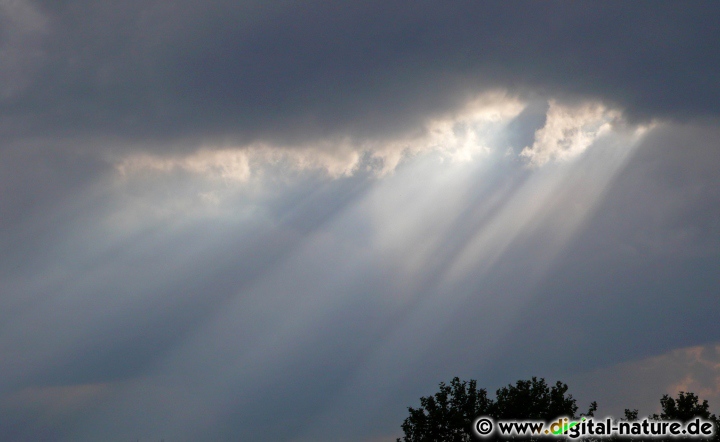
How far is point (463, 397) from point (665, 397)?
22882 millimetres

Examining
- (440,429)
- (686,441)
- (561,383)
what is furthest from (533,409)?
(686,441)

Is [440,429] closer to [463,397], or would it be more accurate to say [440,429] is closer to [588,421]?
[463,397]

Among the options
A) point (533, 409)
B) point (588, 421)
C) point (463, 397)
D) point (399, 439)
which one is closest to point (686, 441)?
point (588, 421)

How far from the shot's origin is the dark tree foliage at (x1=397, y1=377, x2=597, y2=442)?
8844 cm

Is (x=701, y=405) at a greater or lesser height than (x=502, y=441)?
greater

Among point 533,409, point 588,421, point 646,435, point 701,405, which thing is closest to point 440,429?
point 533,409

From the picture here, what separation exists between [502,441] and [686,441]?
19.5m

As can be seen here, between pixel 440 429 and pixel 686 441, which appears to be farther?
pixel 440 429

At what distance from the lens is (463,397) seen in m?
91.4

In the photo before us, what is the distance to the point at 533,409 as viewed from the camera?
3492 inches

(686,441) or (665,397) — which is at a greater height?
(665,397)

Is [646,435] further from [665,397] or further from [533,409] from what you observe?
[533,409]

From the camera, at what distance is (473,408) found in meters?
90.6

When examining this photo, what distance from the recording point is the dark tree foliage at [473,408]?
8844cm
